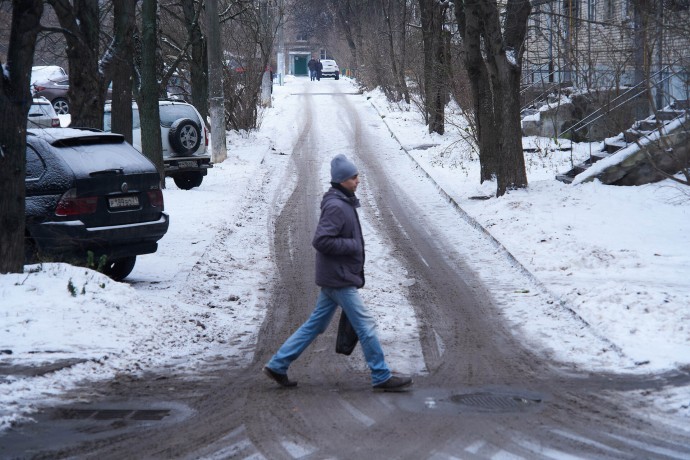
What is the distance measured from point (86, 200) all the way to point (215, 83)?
14579 mm

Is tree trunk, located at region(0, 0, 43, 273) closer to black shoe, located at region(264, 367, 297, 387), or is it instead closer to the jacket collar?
black shoe, located at region(264, 367, 297, 387)

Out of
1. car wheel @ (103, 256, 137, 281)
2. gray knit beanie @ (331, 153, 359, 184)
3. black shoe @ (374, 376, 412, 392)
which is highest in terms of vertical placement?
gray knit beanie @ (331, 153, 359, 184)

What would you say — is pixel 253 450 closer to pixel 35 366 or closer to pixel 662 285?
pixel 35 366

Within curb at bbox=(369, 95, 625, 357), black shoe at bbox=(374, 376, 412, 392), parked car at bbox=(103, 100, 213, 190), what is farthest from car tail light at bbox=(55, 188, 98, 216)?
parked car at bbox=(103, 100, 213, 190)

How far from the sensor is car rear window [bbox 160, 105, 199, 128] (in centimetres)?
2130

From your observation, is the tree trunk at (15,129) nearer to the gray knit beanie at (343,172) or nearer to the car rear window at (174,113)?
the gray knit beanie at (343,172)

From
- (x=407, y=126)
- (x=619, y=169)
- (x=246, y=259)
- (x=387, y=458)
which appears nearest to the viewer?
(x=387, y=458)

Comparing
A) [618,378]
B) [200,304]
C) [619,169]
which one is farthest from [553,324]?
[619,169]

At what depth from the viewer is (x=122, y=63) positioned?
16.6m

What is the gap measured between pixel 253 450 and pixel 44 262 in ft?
16.6

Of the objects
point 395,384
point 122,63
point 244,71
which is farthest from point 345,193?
point 244,71

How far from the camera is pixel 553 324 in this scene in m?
9.19

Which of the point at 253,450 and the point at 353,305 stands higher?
the point at 353,305

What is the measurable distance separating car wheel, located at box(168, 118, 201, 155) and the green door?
84.6m
